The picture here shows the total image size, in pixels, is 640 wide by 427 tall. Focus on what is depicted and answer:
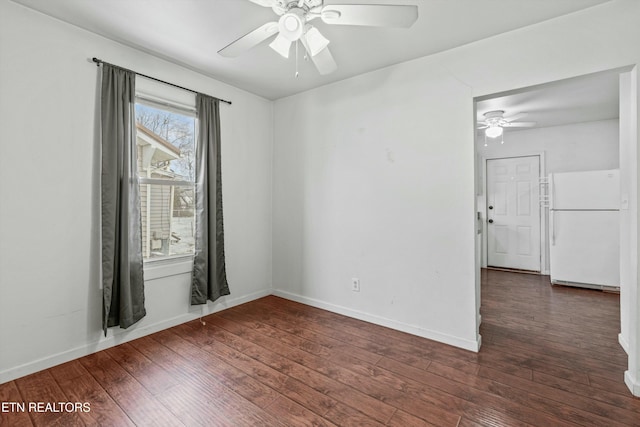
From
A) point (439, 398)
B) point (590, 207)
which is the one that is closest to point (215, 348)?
point (439, 398)

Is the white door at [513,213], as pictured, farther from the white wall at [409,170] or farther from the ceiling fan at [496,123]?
the white wall at [409,170]

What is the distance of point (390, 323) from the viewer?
2840 millimetres

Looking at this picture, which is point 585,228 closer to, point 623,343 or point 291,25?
point 623,343

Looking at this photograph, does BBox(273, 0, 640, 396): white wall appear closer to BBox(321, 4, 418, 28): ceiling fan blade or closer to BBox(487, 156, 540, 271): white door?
BBox(321, 4, 418, 28): ceiling fan blade

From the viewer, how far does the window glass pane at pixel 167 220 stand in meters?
2.74

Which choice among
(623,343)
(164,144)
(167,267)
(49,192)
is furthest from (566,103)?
(49,192)

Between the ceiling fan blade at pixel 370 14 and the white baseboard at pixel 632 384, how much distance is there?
257 cm

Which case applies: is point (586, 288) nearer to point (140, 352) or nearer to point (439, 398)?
point (439, 398)

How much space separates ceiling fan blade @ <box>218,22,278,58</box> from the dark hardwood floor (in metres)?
2.23

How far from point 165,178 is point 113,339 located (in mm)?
1485

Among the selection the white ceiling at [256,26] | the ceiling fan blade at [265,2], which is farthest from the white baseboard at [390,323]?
the ceiling fan blade at [265,2]

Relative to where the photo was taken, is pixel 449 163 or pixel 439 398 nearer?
pixel 439 398

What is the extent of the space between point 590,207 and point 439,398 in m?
4.14

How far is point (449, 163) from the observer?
2520mm
